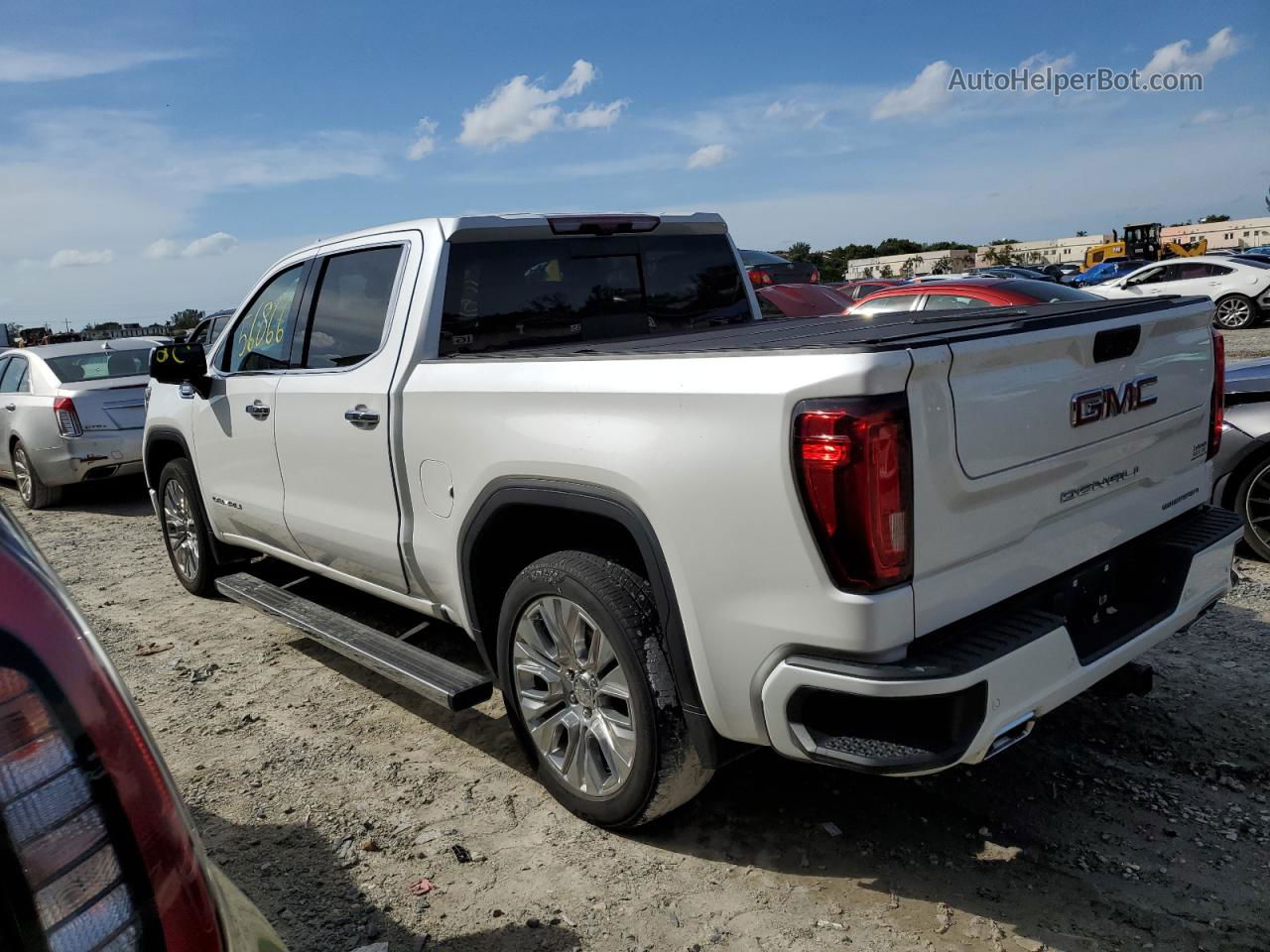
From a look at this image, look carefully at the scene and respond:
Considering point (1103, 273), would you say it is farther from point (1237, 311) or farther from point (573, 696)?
point (573, 696)

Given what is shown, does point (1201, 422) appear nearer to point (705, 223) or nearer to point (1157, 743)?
point (1157, 743)

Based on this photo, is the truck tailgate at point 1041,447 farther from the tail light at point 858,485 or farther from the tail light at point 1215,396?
the tail light at point 1215,396

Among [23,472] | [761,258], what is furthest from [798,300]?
[23,472]

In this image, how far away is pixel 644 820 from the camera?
3.07m

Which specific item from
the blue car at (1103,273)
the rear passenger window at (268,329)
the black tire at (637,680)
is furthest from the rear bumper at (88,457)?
the blue car at (1103,273)

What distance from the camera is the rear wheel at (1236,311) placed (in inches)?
734

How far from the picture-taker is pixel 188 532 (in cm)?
596

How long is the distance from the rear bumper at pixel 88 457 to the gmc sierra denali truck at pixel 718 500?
5880 mm

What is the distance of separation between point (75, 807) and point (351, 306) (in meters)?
3.40

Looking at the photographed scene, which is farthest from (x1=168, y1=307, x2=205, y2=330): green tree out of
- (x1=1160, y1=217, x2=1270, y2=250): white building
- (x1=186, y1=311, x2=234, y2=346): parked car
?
(x1=1160, y1=217, x2=1270, y2=250): white building

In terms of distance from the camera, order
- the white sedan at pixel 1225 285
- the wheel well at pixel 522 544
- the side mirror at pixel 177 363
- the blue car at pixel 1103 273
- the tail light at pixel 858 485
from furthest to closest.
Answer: the blue car at pixel 1103 273 < the white sedan at pixel 1225 285 < the side mirror at pixel 177 363 < the wheel well at pixel 522 544 < the tail light at pixel 858 485

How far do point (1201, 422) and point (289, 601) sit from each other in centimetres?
369

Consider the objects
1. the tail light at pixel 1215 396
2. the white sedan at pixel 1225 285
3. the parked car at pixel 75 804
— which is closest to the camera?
the parked car at pixel 75 804

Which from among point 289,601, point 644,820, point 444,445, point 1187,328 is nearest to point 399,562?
point 444,445
